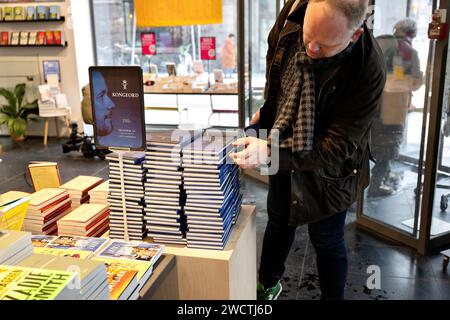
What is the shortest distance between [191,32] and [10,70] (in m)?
2.95

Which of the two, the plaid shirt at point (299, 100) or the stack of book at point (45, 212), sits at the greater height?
the plaid shirt at point (299, 100)

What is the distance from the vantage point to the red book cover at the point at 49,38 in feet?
22.3

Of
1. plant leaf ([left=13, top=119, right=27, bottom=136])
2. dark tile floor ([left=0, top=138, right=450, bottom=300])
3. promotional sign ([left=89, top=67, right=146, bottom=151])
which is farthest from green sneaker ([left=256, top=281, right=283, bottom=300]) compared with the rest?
plant leaf ([left=13, top=119, right=27, bottom=136])

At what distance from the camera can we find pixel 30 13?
6766mm

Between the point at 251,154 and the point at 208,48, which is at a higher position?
the point at 208,48

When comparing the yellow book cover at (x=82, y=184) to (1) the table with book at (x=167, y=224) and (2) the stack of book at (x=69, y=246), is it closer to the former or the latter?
(1) the table with book at (x=167, y=224)

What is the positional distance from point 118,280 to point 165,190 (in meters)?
0.37

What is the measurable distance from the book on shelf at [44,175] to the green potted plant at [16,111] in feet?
16.8

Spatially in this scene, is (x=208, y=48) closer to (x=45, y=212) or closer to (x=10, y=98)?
(x=10, y=98)

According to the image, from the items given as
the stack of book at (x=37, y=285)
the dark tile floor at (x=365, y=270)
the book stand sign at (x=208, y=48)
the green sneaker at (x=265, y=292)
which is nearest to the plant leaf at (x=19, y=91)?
the book stand sign at (x=208, y=48)

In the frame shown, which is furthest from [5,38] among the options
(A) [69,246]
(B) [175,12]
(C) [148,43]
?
(A) [69,246]

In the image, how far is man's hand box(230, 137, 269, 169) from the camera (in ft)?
4.71

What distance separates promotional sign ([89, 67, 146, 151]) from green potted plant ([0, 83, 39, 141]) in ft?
19.2

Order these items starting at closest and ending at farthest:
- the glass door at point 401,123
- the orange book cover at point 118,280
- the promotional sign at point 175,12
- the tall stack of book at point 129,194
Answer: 1. the orange book cover at point 118,280
2. the tall stack of book at point 129,194
3. the glass door at point 401,123
4. the promotional sign at point 175,12
